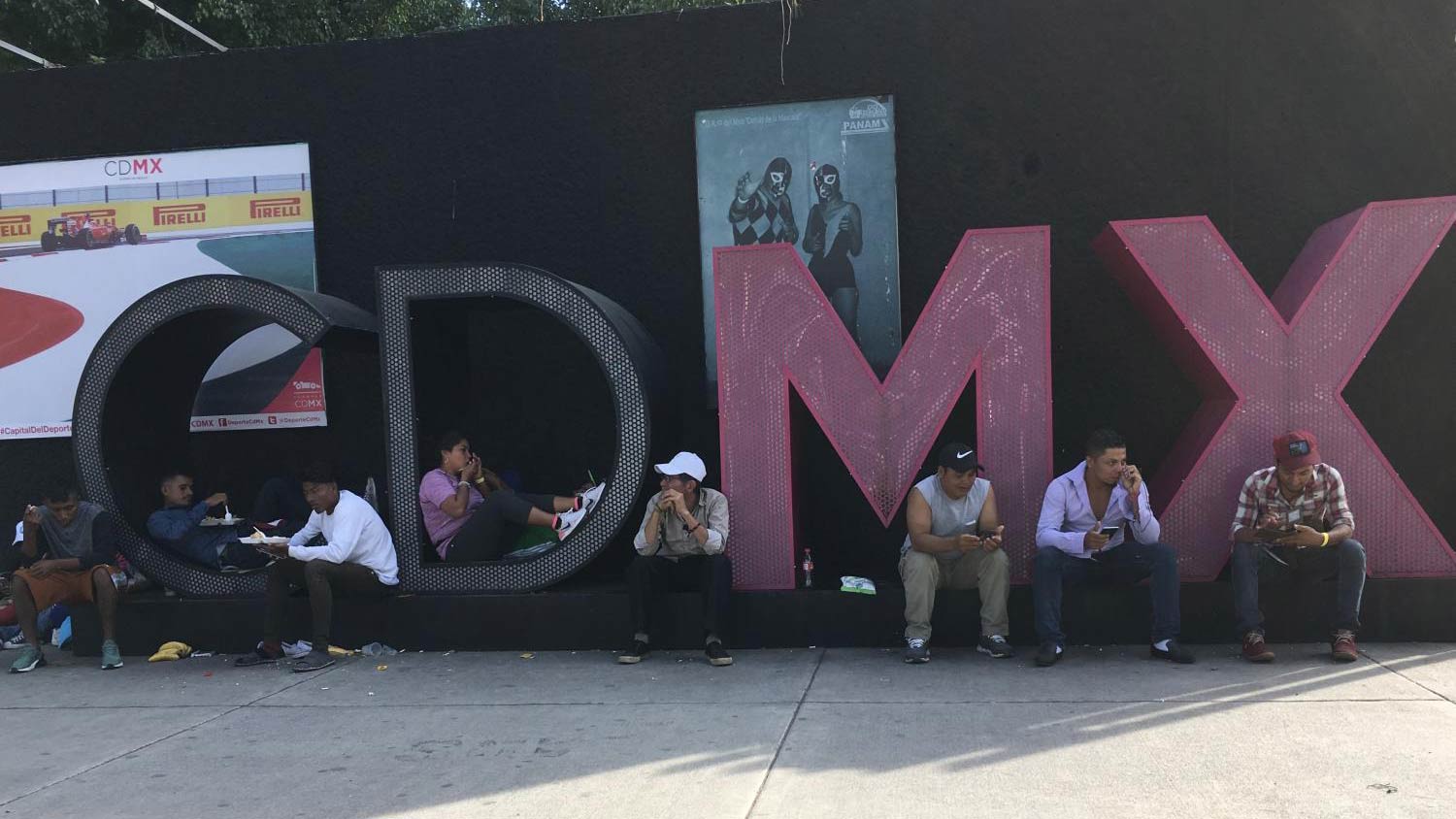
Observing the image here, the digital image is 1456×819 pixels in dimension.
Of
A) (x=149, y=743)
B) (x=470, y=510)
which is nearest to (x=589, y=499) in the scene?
(x=470, y=510)

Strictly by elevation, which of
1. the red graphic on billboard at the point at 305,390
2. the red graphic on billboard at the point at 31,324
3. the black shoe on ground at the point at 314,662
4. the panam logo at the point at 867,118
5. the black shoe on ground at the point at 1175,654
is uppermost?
the panam logo at the point at 867,118

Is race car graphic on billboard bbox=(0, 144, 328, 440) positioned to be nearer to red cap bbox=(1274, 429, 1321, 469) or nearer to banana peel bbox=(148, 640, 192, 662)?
banana peel bbox=(148, 640, 192, 662)

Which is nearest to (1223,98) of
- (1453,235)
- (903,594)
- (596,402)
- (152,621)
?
(1453,235)

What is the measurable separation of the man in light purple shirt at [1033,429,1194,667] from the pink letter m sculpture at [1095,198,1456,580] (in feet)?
1.43

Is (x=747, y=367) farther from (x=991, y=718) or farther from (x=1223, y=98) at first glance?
(x=1223, y=98)

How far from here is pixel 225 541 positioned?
817cm

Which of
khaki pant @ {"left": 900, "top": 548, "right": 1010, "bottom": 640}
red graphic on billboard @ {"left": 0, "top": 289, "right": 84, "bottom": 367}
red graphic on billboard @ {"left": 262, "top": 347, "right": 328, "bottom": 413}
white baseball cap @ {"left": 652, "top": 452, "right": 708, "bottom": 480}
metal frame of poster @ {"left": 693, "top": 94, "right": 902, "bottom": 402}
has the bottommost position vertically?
khaki pant @ {"left": 900, "top": 548, "right": 1010, "bottom": 640}

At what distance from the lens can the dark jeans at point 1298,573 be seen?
6594 mm

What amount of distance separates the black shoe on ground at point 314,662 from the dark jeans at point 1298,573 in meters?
5.36

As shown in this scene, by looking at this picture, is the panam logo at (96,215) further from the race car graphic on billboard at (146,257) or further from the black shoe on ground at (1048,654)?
the black shoe on ground at (1048,654)

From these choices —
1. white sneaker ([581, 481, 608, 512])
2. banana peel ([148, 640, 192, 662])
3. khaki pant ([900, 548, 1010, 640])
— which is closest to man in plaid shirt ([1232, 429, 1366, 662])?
khaki pant ([900, 548, 1010, 640])

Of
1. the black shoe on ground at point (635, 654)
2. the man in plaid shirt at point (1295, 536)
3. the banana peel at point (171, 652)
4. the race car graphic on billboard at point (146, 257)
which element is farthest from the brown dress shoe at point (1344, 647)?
the race car graphic on billboard at point (146, 257)

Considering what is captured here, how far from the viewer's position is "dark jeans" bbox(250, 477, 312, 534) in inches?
338

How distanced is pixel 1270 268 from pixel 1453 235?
1.19 metres
